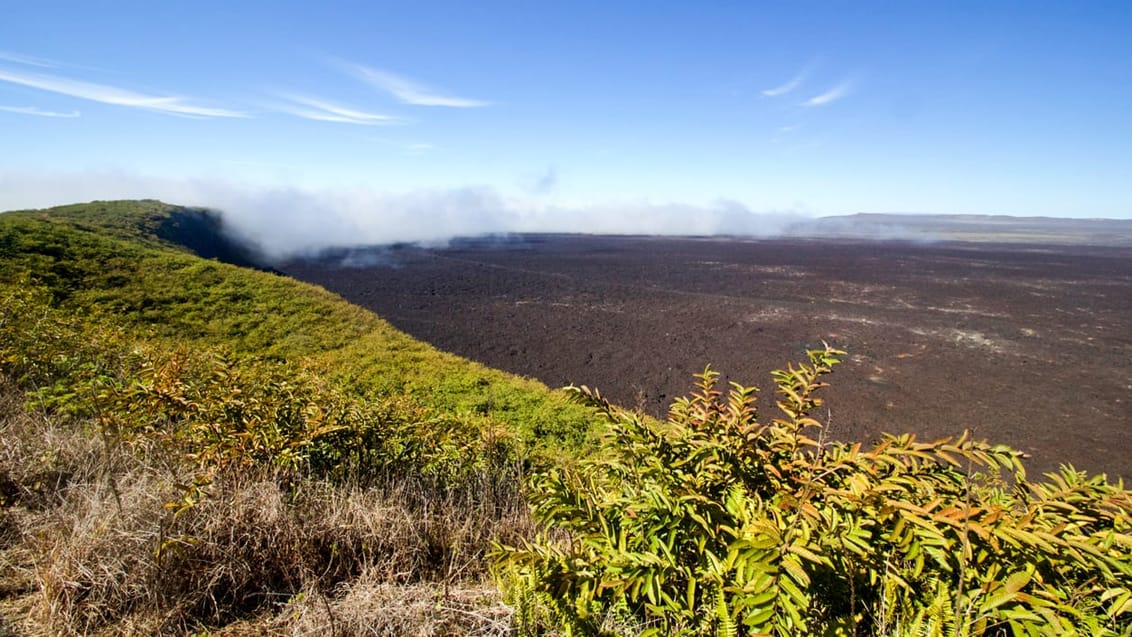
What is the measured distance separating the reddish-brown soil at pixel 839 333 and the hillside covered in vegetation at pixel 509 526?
1422 millimetres

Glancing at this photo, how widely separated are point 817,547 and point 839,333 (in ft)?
76.8

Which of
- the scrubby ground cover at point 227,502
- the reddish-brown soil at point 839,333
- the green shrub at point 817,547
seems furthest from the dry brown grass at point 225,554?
the reddish-brown soil at point 839,333

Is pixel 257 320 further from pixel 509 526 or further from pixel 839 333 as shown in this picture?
pixel 839 333

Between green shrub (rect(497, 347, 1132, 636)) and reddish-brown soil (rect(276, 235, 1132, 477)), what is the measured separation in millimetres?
1474

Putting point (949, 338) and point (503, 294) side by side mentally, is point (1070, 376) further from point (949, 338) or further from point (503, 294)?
point (503, 294)

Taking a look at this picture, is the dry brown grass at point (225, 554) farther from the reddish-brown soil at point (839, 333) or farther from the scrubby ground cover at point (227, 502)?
the reddish-brown soil at point (839, 333)

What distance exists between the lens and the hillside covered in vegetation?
1311 mm

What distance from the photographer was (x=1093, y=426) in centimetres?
1307

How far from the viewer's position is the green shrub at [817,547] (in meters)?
1.22

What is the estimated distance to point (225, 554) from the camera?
2.34 m

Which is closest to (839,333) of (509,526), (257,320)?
(257,320)

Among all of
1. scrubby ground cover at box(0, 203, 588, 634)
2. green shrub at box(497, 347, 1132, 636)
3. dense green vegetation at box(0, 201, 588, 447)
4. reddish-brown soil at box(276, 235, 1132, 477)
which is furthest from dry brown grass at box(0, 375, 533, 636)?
dense green vegetation at box(0, 201, 588, 447)

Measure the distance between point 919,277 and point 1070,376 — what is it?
26236 millimetres

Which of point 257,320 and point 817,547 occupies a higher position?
point 817,547
